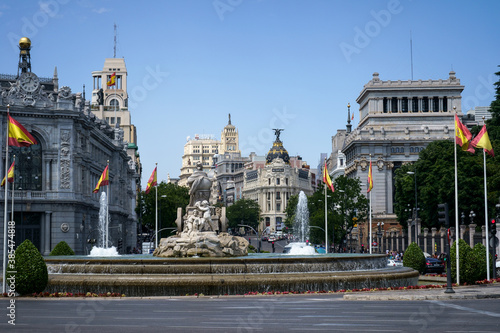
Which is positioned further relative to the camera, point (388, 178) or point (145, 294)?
point (388, 178)

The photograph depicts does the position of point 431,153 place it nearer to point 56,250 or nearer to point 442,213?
point 56,250

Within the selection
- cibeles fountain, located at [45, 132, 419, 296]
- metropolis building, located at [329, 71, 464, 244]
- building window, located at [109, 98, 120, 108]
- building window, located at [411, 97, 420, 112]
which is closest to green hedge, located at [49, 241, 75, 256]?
cibeles fountain, located at [45, 132, 419, 296]

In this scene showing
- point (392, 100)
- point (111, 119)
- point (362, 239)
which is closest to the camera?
point (362, 239)

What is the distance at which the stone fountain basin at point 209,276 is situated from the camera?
117 feet

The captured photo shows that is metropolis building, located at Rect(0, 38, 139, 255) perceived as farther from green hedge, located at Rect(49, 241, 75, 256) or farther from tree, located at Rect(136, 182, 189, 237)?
tree, located at Rect(136, 182, 189, 237)

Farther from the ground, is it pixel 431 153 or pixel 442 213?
pixel 431 153

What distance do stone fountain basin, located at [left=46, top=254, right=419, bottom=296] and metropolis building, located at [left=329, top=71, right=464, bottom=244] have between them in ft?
307

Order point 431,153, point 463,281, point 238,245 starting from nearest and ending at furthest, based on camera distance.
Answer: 1. point 463,281
2. point 238,245
3. point 431,153

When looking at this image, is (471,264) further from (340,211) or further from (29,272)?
(340,211)

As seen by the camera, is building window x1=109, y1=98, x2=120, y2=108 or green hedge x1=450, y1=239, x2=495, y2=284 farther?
building window x1=109, y1=98, x2=120, y2=108

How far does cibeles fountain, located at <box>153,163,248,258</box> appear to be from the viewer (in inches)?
1716

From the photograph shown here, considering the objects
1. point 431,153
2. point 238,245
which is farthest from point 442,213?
point 431,153

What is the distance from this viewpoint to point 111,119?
165750 mm

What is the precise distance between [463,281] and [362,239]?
307 ft
